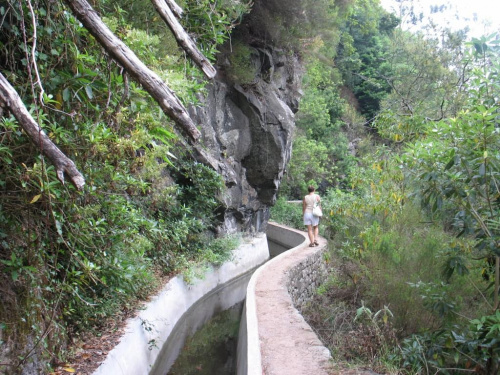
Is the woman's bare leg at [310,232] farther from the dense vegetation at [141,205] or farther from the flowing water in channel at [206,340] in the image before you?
the dense vegetation at [141,205]

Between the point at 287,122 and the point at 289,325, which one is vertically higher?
the point at 287,122

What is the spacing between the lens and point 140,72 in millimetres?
3598

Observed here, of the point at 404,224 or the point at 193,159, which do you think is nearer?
the point at 404,224

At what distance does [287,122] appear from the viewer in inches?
754

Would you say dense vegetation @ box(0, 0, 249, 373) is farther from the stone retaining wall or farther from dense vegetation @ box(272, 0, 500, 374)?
the stone retaining wall

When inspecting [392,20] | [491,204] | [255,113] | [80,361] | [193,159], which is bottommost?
[80,361]

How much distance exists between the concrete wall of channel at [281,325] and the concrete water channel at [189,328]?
1.5 inches

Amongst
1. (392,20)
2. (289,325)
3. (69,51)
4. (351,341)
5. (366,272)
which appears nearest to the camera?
(69,51)

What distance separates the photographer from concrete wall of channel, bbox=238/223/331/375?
5.64m

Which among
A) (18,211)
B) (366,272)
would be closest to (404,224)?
(366,272)

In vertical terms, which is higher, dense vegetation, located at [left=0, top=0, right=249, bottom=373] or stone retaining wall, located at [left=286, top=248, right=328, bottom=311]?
dense vegetation, located at [left=0, top=0, right=249, bottom=373]

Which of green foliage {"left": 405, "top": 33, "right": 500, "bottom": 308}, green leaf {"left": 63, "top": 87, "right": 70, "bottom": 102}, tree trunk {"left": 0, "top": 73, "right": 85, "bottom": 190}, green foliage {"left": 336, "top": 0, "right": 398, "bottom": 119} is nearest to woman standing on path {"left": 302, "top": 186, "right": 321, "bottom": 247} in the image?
green foliage {"left": 405, "top": 33, "right": 500, "bottom": 308}

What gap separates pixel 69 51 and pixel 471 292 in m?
7.42

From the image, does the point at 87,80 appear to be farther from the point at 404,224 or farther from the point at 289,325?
the point at 404,224
